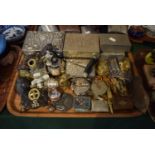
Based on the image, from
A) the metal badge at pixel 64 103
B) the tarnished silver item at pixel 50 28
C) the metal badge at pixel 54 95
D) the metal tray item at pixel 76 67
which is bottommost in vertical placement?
the metal badge at pixel 64 103

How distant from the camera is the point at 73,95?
107 cm

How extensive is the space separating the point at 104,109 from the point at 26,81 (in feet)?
1.36

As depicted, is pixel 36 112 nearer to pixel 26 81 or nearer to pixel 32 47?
pixel 26 81

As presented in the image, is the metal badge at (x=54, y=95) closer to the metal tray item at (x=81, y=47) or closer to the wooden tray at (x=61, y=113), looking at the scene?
the wooden tray at (x=61, y=113)

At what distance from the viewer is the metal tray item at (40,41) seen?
1134 mm

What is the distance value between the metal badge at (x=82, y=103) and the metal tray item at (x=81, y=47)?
231 millimetres

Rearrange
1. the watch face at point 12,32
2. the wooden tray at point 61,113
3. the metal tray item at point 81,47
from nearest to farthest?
1. the wooden tray at point 61,113
2. the metal tray item at point 81,47
3. the watch face at point 12,32

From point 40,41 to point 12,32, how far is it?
248 millimetres

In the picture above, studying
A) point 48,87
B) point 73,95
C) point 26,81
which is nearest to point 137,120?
point 73,95

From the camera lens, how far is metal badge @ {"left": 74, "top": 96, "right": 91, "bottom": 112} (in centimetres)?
100

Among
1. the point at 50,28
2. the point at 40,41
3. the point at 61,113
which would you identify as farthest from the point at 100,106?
the point at 50,28

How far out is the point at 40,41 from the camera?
1172 mm

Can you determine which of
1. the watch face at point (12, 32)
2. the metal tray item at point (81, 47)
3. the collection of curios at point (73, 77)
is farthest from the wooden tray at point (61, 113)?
the watch face at point (12, 32)

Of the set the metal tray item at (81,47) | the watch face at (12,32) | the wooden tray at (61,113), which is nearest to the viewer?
the wooden tray at (61,113)
